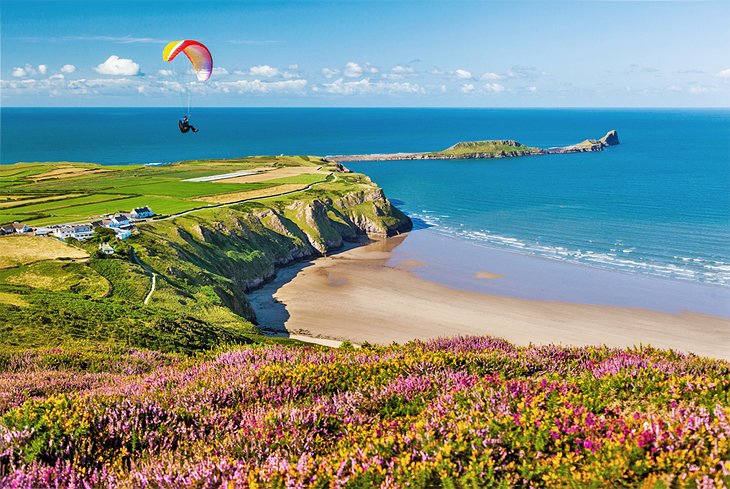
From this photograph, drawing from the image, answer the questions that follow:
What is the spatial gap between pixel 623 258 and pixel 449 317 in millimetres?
36100

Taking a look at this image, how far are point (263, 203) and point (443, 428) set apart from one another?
88.8 m

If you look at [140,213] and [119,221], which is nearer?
[119,221]

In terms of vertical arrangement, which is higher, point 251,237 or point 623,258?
point 623,258

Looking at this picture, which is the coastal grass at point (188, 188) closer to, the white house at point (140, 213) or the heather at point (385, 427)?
the white house at point (140, 213)

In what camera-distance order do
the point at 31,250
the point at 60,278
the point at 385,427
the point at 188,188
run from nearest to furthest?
the point at 385,427, the point at 60,278, the point at 31,250, the point at 188,188

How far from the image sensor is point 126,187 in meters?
107

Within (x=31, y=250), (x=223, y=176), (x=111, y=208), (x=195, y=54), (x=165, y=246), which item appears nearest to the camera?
(x=195, y=54)

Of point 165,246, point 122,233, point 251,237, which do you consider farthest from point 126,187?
point 165,246

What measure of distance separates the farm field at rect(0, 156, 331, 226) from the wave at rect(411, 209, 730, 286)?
41236 mm

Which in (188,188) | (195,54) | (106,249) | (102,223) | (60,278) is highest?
(195,54)

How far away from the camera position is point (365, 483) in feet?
25.2

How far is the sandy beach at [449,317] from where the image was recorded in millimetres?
51000

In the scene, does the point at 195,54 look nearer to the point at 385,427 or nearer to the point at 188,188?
the point at 385,427

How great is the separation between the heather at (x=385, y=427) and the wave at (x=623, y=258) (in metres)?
65.2
